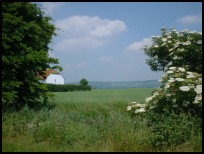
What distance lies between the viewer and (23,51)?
10.2 m

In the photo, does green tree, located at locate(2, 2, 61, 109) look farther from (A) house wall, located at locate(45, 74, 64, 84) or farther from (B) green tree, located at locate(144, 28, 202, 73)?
(A) house wall, located at locate(45, 74, 64, 84)

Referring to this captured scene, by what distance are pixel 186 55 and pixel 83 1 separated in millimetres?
3669

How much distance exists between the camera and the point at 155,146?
7.25 meters

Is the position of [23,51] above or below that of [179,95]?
above

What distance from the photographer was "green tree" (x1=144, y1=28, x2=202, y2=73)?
9.46 meters

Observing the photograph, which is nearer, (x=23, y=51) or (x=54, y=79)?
(x=23, y=51)

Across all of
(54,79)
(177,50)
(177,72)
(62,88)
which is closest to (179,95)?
(177,72)

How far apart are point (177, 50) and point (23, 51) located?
4.95 meters

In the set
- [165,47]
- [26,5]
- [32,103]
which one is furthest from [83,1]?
[32,103]

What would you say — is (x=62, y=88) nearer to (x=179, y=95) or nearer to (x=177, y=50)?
(x=177, y=50)

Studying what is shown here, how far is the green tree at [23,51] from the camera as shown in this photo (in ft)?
31.5

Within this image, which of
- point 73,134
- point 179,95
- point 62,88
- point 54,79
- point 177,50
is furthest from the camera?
point 54,79

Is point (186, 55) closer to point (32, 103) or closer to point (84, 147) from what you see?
point (84, 147)

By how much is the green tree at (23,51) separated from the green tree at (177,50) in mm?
3539
